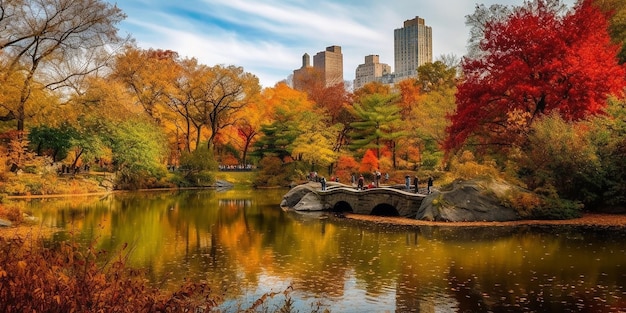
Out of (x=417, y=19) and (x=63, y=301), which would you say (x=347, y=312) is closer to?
(x=63, y=301)

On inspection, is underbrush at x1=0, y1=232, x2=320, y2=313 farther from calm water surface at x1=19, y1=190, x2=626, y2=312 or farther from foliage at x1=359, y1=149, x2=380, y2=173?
foliage at x1=359, y1=149, x2=380, y2=173

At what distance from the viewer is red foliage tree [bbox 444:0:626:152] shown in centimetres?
2556

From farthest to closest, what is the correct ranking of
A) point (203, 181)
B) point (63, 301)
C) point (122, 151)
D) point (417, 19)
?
point (417, 19) → point (203, 181) → point (122, 151) → point (63, 301)

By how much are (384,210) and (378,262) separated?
48.1ft

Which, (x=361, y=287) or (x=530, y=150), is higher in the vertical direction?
(x=530, y=150)

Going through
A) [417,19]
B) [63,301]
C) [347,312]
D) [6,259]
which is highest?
[417,19]

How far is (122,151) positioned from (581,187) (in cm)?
3667

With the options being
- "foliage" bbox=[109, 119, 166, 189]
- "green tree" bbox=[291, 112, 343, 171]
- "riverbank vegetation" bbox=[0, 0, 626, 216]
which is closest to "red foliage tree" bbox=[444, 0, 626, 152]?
"riverbank vegetation" bbox=[0, 0, 626, 216]

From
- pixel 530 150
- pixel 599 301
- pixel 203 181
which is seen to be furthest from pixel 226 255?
pixel 203 181

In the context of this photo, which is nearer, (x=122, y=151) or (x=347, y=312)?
(x=347, y=312)

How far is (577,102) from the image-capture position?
85.7 ft

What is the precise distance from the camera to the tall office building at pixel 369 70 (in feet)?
625

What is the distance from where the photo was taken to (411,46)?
6973 inches

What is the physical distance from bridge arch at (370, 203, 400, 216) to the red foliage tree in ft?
16.6
